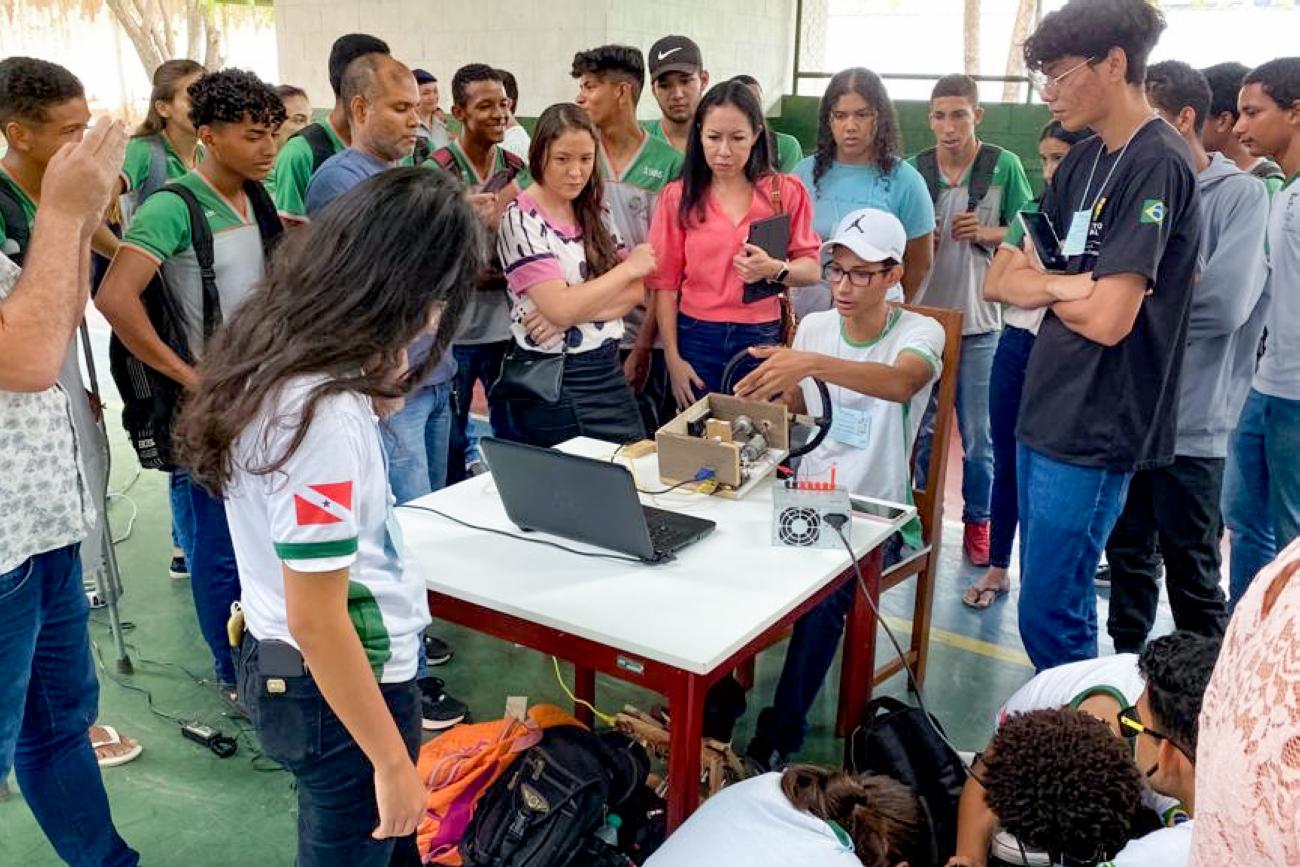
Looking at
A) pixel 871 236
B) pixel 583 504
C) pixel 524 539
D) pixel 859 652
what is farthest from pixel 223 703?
pixel 871 236

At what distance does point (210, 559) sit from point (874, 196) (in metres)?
2.21

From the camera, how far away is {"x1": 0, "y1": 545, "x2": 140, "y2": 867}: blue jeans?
155cm

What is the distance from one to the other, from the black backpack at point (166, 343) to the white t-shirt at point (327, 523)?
45.2 inches

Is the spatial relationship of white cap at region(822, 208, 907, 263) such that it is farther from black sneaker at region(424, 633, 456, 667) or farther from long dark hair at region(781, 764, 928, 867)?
black sneaker at region(424, 633, 456, 667)

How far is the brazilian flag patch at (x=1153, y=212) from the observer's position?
1938 mm

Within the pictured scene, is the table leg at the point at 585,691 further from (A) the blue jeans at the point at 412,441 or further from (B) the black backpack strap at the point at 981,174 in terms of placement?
(B) the black backpack strap at the point at 981,174

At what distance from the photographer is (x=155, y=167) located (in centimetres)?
363

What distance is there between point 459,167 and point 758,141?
3.23 ft

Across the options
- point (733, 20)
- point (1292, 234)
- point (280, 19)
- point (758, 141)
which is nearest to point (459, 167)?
point (758, 141)

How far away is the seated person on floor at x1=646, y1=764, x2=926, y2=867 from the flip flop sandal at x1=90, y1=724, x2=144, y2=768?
1.53m

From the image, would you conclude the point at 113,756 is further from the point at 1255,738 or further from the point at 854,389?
the point at 1255,738

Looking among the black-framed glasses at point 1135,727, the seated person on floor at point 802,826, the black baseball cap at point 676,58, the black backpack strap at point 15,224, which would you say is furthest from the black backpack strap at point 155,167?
the black-framed glasses at point 1135,727

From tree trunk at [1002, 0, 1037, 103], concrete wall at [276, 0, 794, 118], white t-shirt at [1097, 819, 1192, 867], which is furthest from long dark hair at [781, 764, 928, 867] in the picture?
tree trunk at [1002, 0, 1037, 103]

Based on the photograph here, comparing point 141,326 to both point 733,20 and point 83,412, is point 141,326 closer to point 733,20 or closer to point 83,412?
point 83,412
